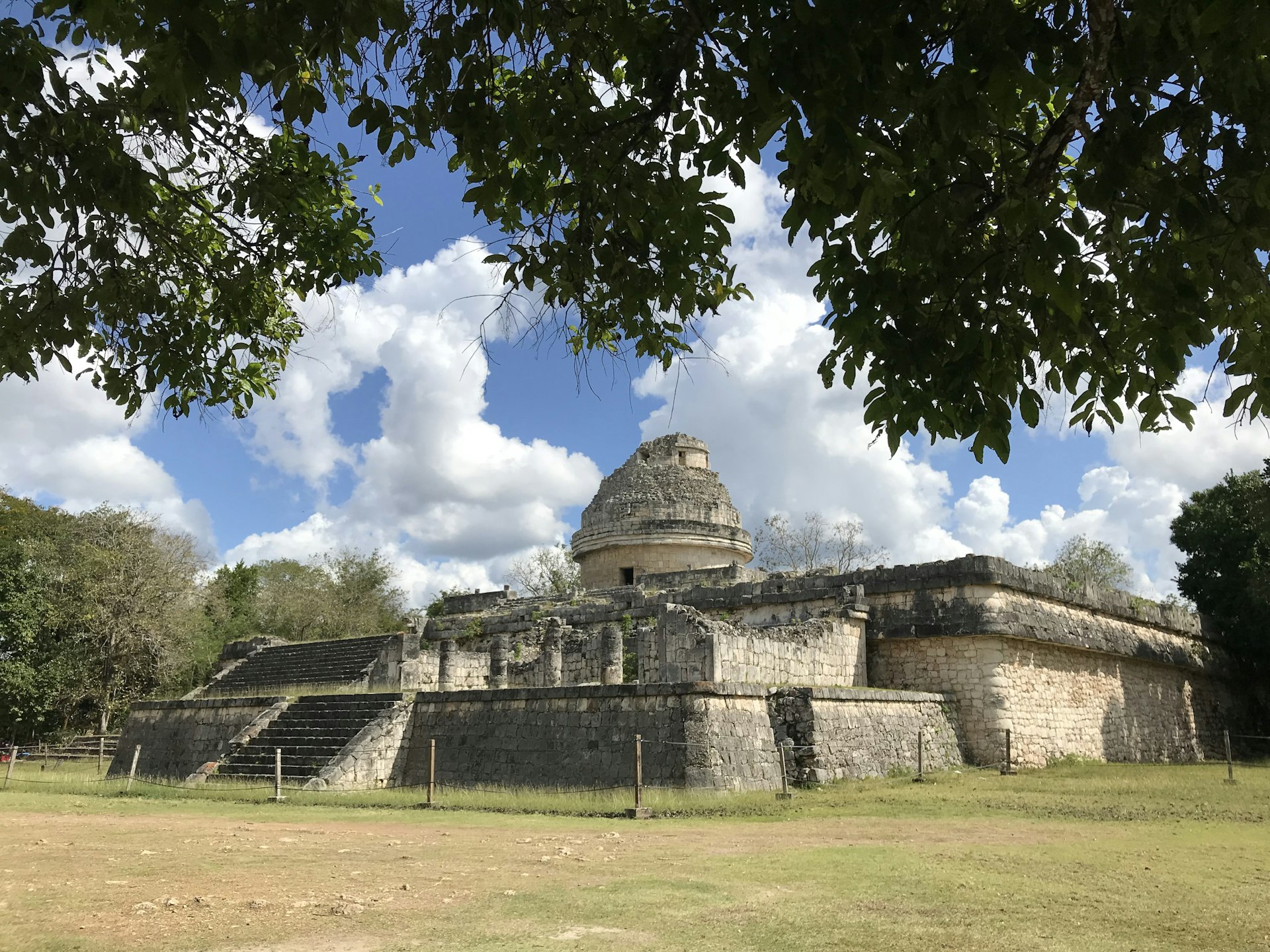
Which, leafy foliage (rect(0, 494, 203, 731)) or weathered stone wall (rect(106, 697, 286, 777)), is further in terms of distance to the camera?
leafy foliage (rect(0, 494, 203, 731))

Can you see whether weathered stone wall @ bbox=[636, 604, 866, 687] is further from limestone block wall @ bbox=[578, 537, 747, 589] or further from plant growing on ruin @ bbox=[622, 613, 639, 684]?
limestone block wall @ bbox=[578, 537, 747, 589]

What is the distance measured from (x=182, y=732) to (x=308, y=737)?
4.24 m

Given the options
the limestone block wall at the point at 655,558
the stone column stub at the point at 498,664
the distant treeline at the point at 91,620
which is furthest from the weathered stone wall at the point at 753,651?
the distant treeline at the point at 91,620

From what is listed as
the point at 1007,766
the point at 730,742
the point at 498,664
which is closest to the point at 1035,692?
the point at 1007,766

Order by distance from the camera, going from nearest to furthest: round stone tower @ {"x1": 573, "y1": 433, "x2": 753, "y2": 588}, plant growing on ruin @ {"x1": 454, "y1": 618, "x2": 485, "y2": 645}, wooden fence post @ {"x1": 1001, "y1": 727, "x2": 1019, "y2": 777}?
wooden fence post @ {"x1": 1001, "y1": 727, "x2": 1019, "y2": 777} → plant growing on ruin @ {"x1": 454, "y1": 618, "x2": 485, "y2": 645} → round stone tower @ {"x1": 573, "y1": 433, "x2": 753, "y2": 588}

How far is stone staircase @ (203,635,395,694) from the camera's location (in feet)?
75.9

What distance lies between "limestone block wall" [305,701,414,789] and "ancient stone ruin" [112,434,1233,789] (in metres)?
0.03

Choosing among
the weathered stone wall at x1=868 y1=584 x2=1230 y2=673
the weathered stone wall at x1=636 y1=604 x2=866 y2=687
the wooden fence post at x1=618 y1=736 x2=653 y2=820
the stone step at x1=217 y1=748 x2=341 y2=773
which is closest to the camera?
the wooden fence post at x1=618 y1=736 x2=653 y2=820

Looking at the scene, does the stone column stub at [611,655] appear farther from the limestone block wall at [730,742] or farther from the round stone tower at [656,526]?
the round stone tower at [656,526]

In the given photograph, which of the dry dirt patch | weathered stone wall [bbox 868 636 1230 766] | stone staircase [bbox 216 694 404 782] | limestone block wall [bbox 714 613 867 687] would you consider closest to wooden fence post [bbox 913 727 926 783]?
limestone block wall [bbox 714 613 867 687]

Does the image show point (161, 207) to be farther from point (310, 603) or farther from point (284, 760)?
point (310, 603)

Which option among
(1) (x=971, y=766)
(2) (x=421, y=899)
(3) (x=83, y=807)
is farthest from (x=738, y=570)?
(2) (x=421, y=899)

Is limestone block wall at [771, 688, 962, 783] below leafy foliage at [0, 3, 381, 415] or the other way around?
below

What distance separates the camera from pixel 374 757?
50.0ft
